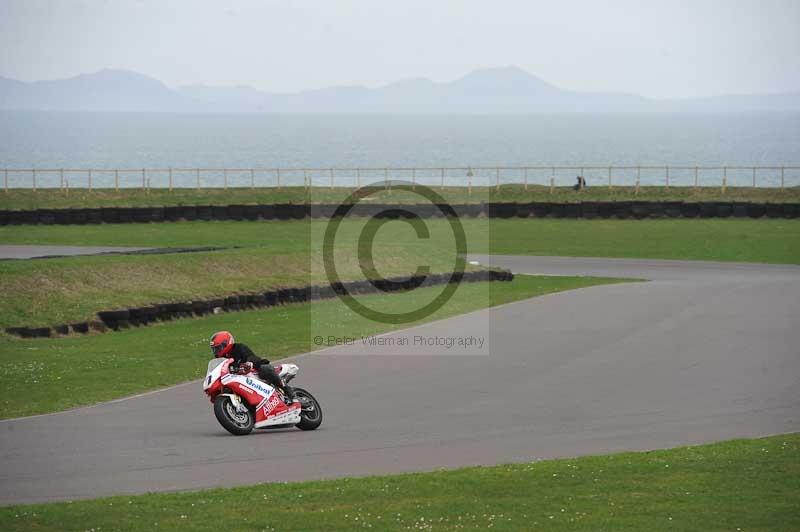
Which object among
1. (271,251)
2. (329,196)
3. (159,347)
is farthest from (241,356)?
(329,196)

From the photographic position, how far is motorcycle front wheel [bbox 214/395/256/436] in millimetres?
16594

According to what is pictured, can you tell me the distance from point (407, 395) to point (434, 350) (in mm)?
5521

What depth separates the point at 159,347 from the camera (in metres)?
25.7

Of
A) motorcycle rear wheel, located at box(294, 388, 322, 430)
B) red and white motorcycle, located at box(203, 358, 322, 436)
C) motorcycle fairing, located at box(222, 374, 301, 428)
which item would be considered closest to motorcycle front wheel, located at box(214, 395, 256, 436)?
red and white motorcycle, located at box(203, 358, 322, 436)

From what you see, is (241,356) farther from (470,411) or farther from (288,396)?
(470,411)

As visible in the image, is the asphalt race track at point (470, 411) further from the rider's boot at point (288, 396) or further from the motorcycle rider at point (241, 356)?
the motorcycle rider at point (241, 356)

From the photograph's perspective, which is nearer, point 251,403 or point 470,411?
point 251,403

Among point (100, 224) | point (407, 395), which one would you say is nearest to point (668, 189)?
point (100, 224)

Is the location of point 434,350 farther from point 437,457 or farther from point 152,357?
point 437,457

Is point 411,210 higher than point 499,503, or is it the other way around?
point 411,210

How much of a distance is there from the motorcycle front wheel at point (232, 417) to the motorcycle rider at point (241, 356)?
573 millimetres

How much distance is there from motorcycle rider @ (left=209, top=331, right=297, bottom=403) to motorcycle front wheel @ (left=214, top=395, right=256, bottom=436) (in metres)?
0.57

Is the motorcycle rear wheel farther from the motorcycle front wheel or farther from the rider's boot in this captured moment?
the motorcycle front wheel

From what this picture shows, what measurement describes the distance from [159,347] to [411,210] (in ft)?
129
